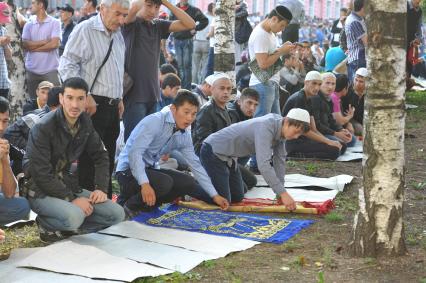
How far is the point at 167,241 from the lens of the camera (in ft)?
18.7

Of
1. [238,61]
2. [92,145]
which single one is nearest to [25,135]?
[92,145]

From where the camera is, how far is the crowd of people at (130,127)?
554cm

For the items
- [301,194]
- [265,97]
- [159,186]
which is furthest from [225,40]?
[159,186]

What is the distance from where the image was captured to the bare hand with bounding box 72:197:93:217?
5.59 m

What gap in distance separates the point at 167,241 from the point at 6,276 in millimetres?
1350

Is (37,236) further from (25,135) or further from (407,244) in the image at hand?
(407,244)

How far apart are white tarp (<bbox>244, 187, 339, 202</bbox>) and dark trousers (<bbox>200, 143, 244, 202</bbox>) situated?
0.34 meters

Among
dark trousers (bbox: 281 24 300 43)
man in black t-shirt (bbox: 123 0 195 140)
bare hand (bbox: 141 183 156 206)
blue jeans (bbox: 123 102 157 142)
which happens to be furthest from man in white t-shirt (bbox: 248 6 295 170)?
dark trousers (bbox: 281 24 300 43)

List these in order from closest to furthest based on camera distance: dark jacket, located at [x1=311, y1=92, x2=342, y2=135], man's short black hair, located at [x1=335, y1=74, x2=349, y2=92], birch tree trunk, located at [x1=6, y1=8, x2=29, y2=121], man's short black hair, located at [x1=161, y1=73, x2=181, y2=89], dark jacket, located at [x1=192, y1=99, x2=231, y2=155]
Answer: dark jacket, located at [x1=192, y1=99, x2=231, y2=155]
man's short black hair, located at [x1=161, y1=73, x2=181, y2=89]
birch tree trunk, located at [x1=6, y1=8, x2=29, y2=121]
dark jacket, located at [x1=311, y1=92, x2=342, y2=135]
man's short black hair, located at [x1=335, y1=74, x2=349, y2=92]

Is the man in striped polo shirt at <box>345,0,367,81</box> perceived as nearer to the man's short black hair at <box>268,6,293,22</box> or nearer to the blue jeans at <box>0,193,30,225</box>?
the man's short black hair at <box>268,6,293,22</box>

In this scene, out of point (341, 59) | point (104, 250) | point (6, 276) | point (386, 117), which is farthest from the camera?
point (341, 59)

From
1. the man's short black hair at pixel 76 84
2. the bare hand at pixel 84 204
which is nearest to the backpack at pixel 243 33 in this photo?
the man's short black hair at pixel 76 84

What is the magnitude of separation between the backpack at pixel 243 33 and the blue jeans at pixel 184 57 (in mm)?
930

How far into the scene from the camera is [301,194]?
7.70m
